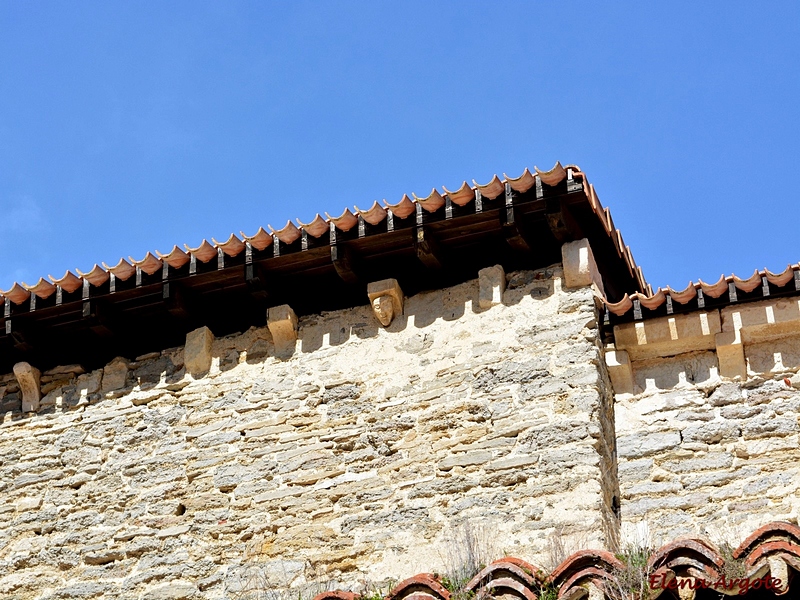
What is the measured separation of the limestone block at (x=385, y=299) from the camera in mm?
9430

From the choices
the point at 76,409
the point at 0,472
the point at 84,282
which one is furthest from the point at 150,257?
the point at 0,472

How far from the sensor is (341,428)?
9.06m

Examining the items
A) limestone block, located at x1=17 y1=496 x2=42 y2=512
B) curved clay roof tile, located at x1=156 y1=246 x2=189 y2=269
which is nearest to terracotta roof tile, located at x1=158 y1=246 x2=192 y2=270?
curved clay roof tile, located at x1=156 y1=246 x2=189 y2=269

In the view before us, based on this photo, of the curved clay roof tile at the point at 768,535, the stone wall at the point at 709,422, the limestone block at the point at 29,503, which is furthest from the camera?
the limestone block at the point at 29,503

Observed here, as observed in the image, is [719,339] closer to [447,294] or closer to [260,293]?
[447,294]

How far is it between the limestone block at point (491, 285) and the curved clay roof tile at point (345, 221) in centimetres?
96

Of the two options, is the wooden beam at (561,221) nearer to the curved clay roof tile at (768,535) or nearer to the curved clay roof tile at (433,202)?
the curved clay roof tile at (433,202)

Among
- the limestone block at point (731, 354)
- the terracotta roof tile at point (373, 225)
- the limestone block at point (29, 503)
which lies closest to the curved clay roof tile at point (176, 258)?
the terracotta roof tile at point (373, 225)

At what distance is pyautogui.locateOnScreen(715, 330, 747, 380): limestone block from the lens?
878 cm

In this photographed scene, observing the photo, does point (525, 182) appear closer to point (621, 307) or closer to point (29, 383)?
point (621, 307)

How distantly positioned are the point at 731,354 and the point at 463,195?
6.88 feet

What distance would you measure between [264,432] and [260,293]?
1073mm

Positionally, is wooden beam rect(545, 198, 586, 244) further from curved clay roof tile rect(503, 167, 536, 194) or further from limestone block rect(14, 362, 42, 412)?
limestone block rect(14, 362, 42, 412)

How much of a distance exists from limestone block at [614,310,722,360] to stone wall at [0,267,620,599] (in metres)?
0.27
